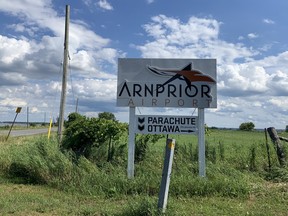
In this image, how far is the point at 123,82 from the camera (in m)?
9.71

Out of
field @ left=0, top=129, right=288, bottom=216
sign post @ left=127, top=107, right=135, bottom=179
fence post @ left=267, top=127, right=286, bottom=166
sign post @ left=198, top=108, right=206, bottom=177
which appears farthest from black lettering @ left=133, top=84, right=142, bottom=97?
fence post @ left=267, top=127, right=286, bottom=166

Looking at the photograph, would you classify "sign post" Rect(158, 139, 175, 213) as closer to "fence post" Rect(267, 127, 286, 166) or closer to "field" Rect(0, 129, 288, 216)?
"field" Rect(0, 129, 288, 216)

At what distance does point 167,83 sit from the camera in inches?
380

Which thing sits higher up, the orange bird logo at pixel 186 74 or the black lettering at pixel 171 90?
the orange bird logo at pixel 186 74

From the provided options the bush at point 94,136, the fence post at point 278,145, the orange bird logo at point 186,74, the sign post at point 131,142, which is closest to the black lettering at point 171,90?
the orange bird logo at point 186,74

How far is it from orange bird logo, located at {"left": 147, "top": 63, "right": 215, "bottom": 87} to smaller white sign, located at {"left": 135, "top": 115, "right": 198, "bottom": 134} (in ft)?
2.98

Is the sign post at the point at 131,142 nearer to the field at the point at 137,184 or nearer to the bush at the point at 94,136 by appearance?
the field at the point at 137,184

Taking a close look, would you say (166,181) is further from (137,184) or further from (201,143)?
(201,143)

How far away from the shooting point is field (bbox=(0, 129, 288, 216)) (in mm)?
6789

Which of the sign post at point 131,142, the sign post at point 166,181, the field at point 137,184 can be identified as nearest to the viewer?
the sign post at point 166,181

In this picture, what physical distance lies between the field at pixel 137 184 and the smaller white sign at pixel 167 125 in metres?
0.91

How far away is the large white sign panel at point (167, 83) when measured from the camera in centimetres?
957

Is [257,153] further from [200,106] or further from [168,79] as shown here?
[168,79]

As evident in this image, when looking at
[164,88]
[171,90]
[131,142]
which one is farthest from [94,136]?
[171,90]
